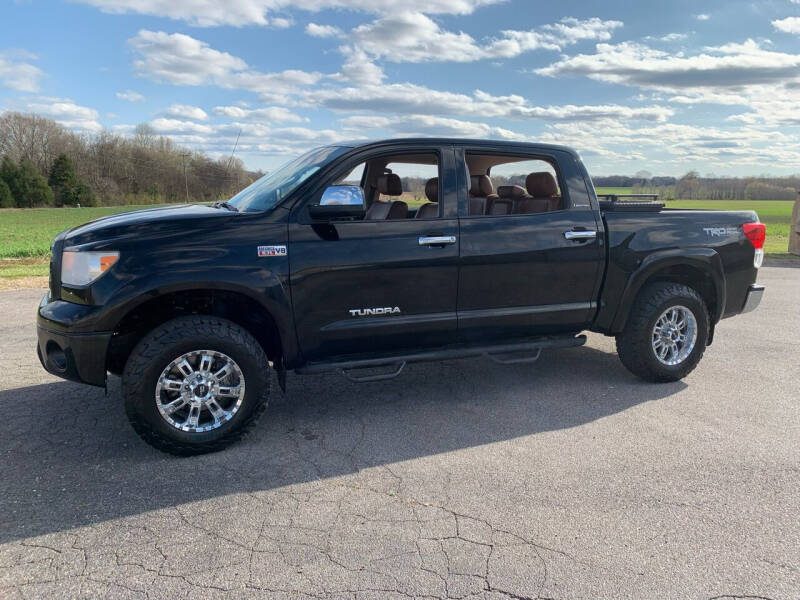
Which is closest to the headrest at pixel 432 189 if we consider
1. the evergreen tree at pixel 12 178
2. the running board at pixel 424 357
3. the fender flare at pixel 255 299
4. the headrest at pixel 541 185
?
the headrest at pixel 541 185

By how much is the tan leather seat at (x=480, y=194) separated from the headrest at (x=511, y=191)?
0.07m

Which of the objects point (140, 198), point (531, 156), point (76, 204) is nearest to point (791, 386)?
point (531, 156)

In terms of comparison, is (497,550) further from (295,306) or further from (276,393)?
(276,393)

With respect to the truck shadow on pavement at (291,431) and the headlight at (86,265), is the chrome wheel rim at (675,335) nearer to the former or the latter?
the truck shadow on pavement at (291,431)

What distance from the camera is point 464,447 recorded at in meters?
4.06

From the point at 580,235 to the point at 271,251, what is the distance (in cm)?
246

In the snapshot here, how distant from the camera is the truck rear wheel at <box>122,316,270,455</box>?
376cm

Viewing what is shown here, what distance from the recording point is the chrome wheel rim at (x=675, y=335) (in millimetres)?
5340

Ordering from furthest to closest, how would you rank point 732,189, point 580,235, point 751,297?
point 732,189 → point 751,297 → point 580,235

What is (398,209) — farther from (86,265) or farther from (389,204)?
(86,265)

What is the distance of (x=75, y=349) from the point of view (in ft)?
12.4

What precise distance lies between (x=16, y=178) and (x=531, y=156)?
79.8 m

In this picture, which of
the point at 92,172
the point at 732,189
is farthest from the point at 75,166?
the point at 732,189

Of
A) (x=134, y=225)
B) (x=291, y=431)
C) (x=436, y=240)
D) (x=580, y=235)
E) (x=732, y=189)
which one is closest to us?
(x=134, y=225)
